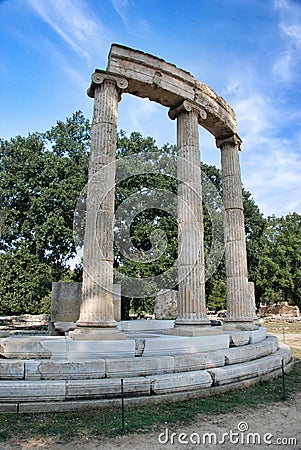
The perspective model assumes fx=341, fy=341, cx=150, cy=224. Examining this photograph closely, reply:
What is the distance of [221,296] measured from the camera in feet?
109

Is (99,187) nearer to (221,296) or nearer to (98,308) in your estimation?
(98,308)

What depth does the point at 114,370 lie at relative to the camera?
626cm

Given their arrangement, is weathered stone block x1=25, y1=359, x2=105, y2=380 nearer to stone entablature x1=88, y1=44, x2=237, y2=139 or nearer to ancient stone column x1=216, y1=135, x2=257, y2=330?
ancient stone column x1=216, y1=135, x2=257, y2=330

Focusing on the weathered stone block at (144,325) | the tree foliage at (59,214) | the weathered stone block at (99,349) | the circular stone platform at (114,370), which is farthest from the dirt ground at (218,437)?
the tree foliage at (59,214)

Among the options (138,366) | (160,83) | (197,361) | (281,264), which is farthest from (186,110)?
(281,264)

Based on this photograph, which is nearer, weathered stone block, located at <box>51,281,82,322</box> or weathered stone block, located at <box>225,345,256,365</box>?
weathered stone block, located at <box>225,345,256,365</box>

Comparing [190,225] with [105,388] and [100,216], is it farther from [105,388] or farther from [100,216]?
[105,388]

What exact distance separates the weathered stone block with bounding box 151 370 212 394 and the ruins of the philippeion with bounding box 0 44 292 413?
0.02 m

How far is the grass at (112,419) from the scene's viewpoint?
465 cm

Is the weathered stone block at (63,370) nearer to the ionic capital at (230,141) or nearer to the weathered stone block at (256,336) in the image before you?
the weathered stone block at (256,336)

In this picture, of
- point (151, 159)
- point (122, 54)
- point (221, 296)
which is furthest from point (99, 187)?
point (221, 296)

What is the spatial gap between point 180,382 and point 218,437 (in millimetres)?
1732

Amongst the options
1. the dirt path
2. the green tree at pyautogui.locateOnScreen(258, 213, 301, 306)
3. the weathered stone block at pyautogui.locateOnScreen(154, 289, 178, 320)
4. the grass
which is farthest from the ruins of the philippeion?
the green tree at pyautogui.locateOnScreen(258, 213, 301, 306)

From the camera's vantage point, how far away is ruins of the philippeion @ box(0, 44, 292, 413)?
597 cm
